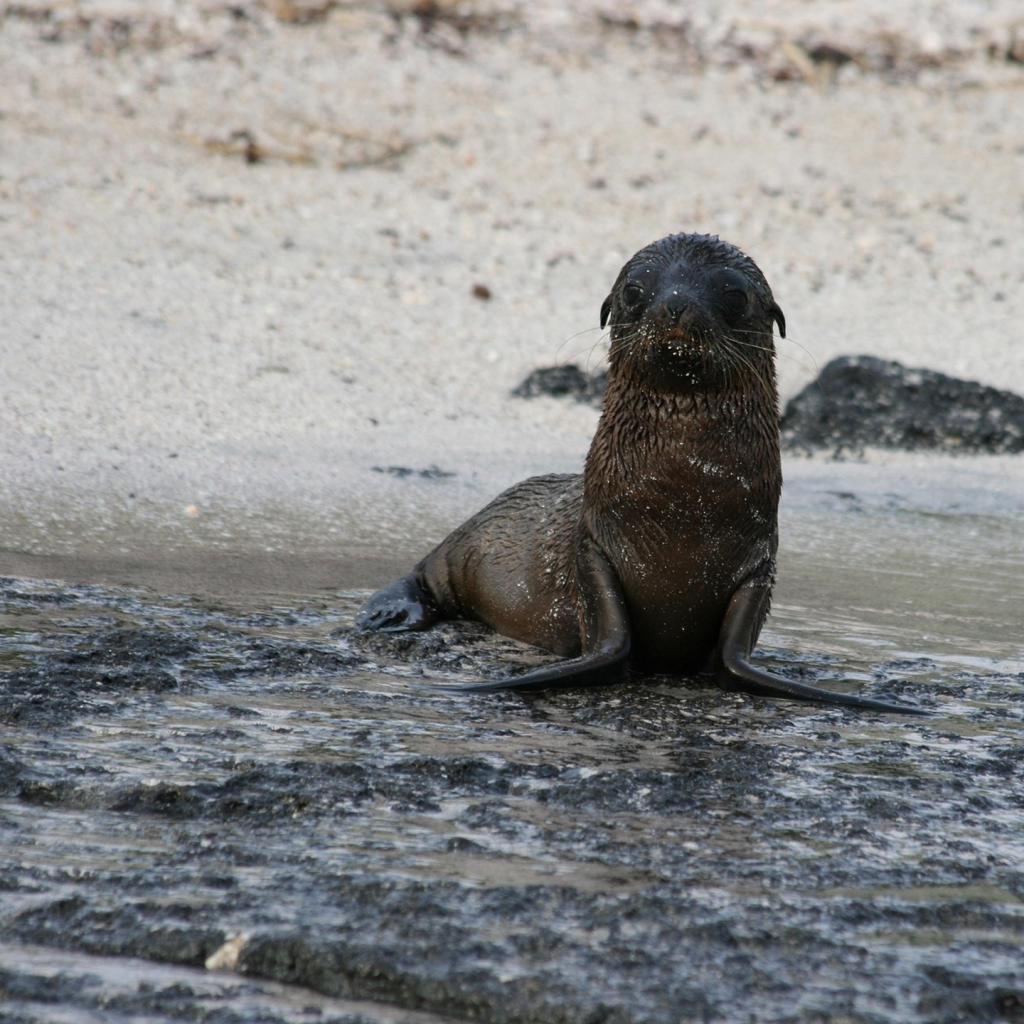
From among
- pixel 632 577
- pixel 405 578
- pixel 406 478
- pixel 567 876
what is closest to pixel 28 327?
pixel 406 478

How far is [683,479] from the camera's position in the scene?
14.3 feet

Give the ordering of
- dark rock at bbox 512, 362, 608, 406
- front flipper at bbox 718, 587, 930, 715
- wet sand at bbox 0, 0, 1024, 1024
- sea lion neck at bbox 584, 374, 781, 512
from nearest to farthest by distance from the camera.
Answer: wet sand at bbox 0, 0, 1024, 1024
front flipper at bbox 718, 587, 930, 715
sea lion neck at bbox 584, 374, 781, 512
dark rock at bbox 512, 362, 608, 406

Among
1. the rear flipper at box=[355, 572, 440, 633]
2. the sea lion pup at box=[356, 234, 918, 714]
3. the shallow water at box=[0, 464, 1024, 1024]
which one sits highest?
the sea lion pup at box=[356, 234, 918, 714]

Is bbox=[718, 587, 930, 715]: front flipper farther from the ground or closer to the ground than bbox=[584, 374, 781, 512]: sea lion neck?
closer to the ground

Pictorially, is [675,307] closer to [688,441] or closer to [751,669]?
[688,441]

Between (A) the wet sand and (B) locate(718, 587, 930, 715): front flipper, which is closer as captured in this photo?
(A) the wet sand

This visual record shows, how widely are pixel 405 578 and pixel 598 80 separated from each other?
926 cm

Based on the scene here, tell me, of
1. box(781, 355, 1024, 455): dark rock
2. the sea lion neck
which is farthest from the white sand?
the sea lion neck

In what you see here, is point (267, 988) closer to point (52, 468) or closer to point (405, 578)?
point (405, 578)

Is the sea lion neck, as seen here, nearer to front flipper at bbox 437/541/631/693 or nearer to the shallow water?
front flipper at bbox 437/541/631/693

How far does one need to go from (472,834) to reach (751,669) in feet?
4.61

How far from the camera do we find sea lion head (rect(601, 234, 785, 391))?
13.8 feet

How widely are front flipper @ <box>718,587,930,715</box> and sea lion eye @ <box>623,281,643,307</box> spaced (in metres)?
0.86

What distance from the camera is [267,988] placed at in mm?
2361
